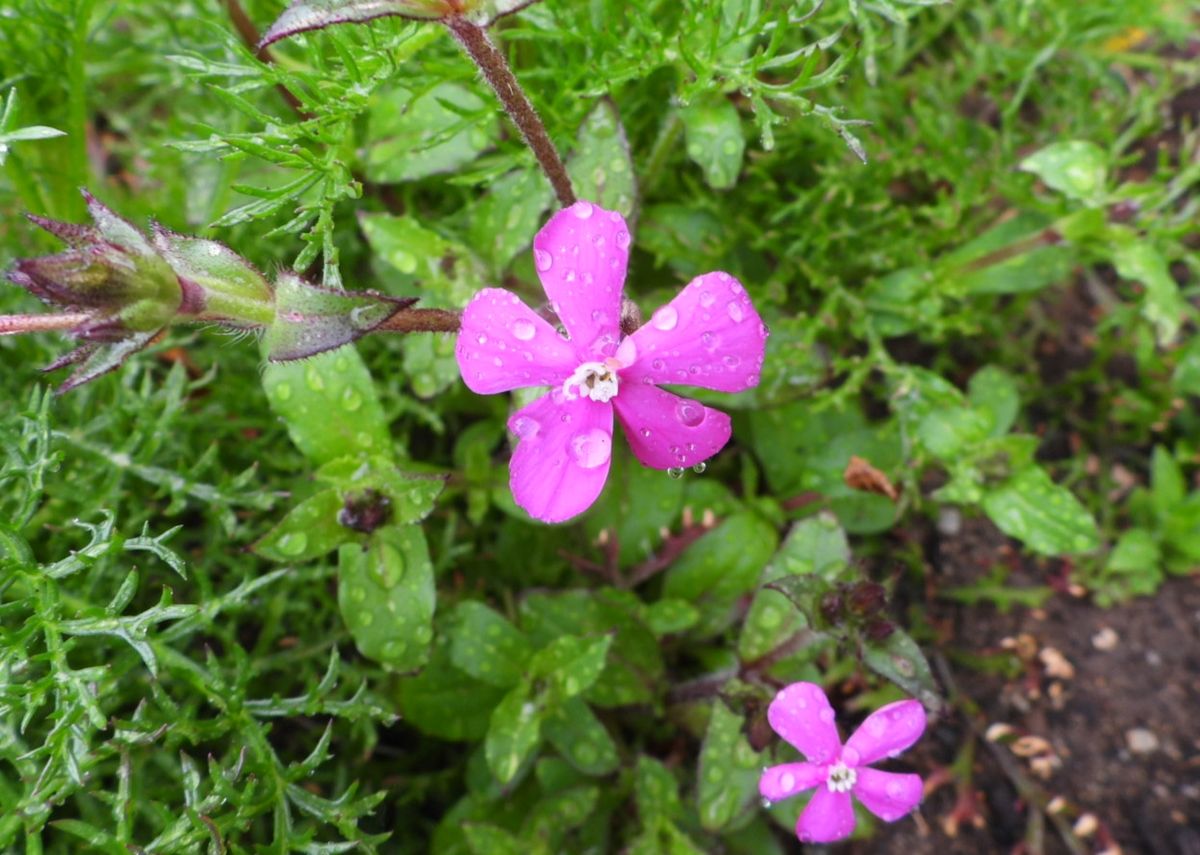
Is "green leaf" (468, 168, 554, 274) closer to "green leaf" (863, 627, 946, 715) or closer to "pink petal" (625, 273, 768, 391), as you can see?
"pink petal" (625, 273, 768, 391)

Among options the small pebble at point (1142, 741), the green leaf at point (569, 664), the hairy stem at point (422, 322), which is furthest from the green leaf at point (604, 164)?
the small pebble at point (1142, 741)

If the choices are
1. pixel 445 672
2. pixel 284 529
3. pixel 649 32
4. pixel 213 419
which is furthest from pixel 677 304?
pixel 213 419

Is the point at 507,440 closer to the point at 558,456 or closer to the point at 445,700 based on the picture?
the point at 445,700

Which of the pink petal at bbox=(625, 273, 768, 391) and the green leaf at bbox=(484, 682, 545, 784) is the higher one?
the pink petal at bbox=(625, 273, 768, 391)

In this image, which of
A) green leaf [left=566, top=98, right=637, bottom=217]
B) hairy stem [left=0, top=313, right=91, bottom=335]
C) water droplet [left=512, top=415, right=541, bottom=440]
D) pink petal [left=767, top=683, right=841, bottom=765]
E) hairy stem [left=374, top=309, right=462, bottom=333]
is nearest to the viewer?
hairy stem [left=0, top=313, right=91, bottom=335]

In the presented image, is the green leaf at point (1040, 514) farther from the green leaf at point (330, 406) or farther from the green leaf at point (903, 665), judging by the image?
the green leaf at point (330, 406)

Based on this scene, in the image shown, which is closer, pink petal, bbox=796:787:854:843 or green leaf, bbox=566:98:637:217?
pink petal, bbox=796:787:854:843

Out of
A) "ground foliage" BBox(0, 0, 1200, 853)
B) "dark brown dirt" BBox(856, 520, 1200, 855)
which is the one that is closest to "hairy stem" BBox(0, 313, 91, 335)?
"ground foliage" BBox(0, 0, 1200, 853)
